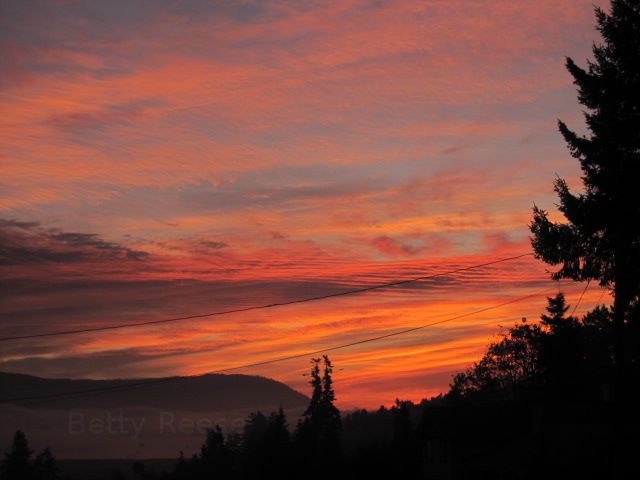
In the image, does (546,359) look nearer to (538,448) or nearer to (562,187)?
(538,448)

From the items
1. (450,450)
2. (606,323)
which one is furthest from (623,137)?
(606,323)

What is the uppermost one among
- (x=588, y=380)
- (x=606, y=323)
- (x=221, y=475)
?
(x=606, y=323)

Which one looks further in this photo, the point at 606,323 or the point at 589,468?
the point at 606,323

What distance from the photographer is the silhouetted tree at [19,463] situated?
155625 mm

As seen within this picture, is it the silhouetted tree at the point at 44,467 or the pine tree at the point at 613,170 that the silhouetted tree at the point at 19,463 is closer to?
the silhouetted tree at the point at 44,467

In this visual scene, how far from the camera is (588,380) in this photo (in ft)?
302

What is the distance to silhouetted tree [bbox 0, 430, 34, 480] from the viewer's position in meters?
156

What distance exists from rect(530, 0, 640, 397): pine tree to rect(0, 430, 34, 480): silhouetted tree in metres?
147

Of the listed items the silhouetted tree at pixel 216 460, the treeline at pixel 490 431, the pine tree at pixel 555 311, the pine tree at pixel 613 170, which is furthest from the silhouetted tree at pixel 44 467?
the pine tree at pixel 613 170

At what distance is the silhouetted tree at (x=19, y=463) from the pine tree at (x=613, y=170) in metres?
147

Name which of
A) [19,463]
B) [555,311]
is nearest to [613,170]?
[555,311]

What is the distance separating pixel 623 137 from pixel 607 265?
4952 millimetres

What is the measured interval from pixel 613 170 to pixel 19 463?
151407mm

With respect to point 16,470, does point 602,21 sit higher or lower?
higher
